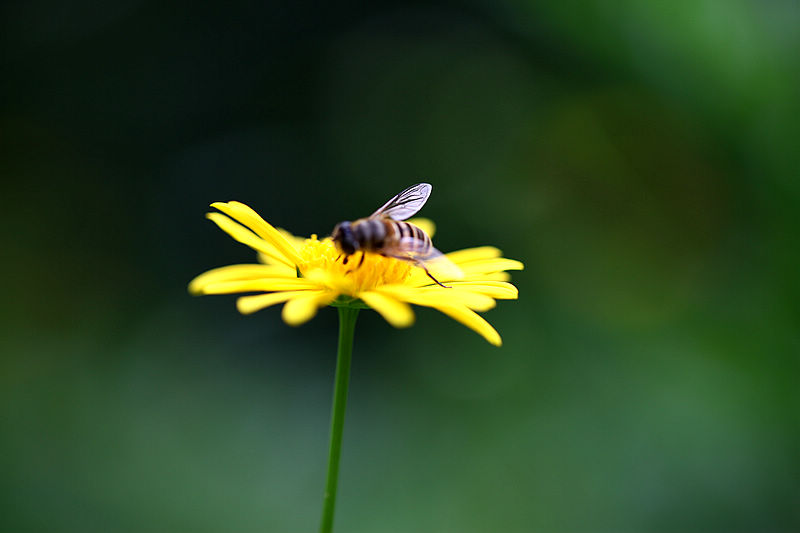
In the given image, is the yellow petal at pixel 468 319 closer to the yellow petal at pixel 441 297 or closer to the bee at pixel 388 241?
the yellow petal at pixel 441 297

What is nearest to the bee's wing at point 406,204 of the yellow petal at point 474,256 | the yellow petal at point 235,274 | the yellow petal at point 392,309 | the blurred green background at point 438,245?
the yellow petal at point 474,256

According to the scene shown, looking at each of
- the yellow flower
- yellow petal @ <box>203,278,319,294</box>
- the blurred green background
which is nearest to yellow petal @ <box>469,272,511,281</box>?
the yellow flower

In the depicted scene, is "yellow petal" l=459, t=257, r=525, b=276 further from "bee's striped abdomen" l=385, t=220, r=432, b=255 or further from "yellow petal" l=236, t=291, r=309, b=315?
"yellow petal" l=236, t=291, r=309, b=315

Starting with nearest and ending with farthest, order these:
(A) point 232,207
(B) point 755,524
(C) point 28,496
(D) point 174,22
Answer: (A) point 232,207, (B) point 755,524, (C) point 28,496, (D) point 174,22

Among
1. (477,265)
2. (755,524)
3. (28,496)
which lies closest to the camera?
(477,265)

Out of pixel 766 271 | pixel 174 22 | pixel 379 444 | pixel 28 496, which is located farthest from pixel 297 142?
pixel 766 271

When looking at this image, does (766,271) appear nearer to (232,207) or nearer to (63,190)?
(232,207)
